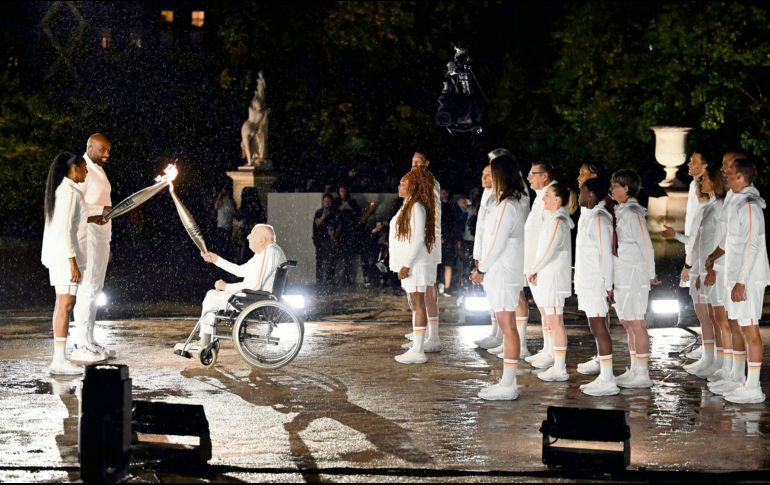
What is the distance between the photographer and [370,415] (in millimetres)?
10656

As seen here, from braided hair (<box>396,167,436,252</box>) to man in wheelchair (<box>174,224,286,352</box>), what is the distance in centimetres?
125

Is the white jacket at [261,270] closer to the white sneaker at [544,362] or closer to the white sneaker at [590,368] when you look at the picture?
the white sneaker at [544,362]

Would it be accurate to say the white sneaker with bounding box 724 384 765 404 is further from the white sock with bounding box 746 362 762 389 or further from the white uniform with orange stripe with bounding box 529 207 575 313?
the white uniform with orange stripe with bounding box 529 207 575 313

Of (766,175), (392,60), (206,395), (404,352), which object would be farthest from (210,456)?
(392,60)

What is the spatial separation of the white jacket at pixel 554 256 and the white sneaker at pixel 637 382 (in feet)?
3.39

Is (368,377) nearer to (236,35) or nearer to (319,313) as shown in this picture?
(319,313)

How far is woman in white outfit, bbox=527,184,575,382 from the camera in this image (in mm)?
12352

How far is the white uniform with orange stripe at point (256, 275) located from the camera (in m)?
13.0

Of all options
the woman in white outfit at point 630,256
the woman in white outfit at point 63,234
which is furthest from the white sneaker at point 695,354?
the woman in white outfit at point 63,234

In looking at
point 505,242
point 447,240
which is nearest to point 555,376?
point 505,242

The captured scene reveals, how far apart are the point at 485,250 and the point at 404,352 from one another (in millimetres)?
2977

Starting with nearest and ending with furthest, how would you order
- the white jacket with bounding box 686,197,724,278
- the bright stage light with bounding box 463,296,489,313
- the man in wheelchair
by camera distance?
1. the white jacket with bounding box 686,197,724,278
2. the man in wheelchair
3. the bright stage light with bounding box 463,296,489,313

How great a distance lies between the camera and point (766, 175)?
30.3 meters

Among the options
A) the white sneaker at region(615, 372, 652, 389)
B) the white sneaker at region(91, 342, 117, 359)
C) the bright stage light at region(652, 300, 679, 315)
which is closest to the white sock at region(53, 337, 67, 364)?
the white sneaker at region(91, 342, 117, 359)
